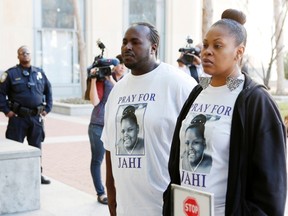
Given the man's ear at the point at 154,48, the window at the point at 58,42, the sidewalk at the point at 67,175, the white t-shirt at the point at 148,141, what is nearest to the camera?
the white t-shirt at the point at 148,141

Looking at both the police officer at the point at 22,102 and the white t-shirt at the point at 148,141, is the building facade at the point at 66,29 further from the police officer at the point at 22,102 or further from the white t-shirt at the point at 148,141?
the white t-shirt at the point at 148,141

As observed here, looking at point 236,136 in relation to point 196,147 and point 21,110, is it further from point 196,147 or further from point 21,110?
point 21,110

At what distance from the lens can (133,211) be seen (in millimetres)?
2863

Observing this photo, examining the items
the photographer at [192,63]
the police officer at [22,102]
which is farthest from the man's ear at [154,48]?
the police officer at [22,102]

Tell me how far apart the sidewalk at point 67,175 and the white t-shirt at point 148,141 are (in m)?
2.98

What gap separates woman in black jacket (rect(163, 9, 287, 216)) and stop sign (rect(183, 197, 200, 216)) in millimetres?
168

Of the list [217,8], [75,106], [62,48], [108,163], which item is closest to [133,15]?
[62,48]

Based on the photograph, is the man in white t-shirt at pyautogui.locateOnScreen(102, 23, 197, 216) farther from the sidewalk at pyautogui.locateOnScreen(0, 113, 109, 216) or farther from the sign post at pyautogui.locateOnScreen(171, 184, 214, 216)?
the sidewalk at pyautogui.locateOnScreen(0, 113, 109, 216)

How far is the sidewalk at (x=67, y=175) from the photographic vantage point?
6.00 m

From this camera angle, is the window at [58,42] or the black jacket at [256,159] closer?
the black jacket at [256,159]

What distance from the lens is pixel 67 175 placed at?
7926 millimetres

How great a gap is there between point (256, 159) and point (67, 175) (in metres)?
6.07

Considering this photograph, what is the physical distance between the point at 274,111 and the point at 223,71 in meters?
0.29

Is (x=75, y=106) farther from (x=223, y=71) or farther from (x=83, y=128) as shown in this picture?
(x=223, y=71)
